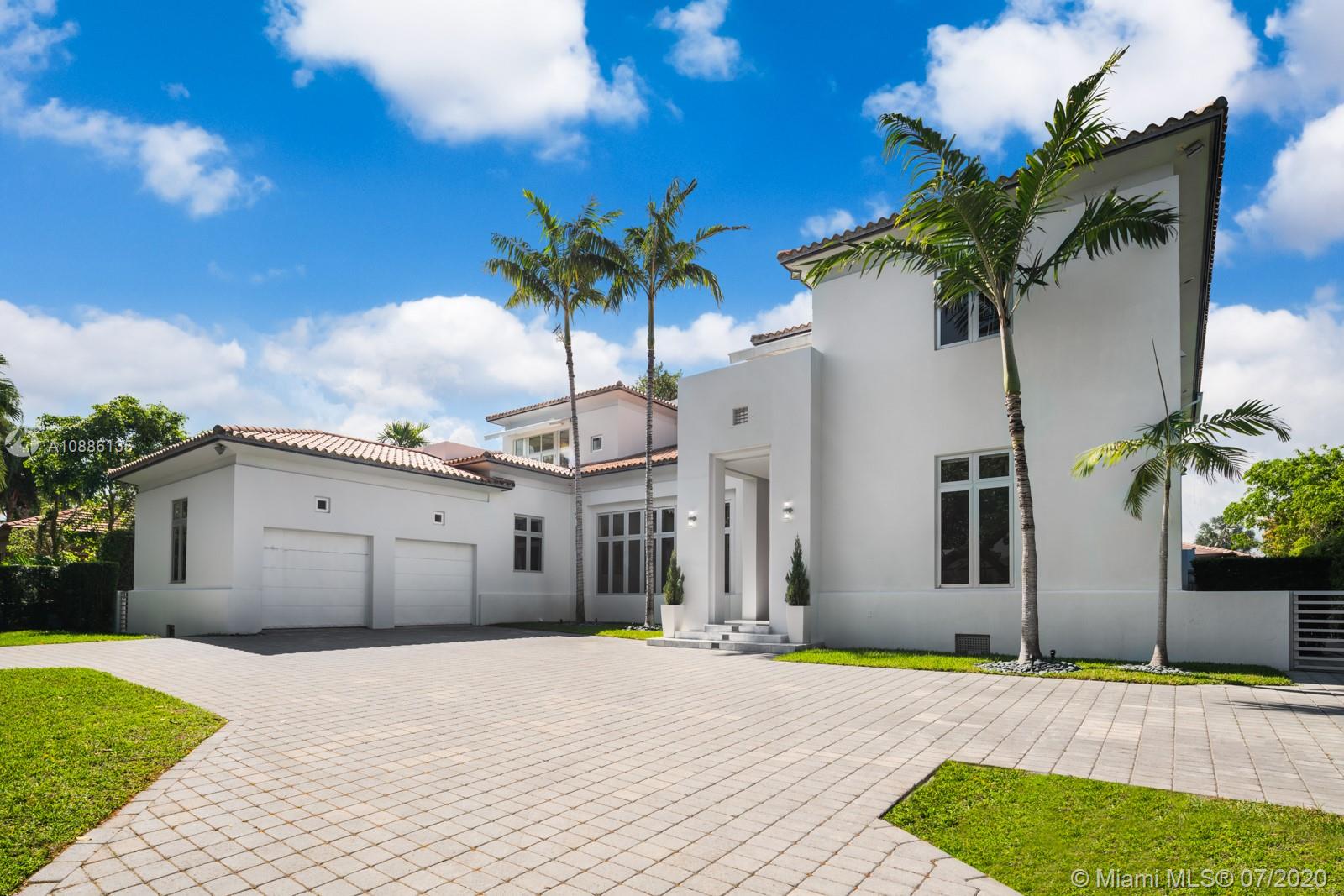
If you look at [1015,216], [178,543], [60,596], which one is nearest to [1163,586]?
[1015,216]

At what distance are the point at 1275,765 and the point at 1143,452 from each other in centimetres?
739

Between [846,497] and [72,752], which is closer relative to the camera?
[72,752]

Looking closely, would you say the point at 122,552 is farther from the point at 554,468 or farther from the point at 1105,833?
the point at 1105,833

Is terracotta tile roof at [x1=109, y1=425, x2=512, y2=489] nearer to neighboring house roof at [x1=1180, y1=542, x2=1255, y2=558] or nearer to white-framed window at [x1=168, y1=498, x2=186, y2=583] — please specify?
white-framed window at [x1=168, y1=498, x2=186, y2=583]

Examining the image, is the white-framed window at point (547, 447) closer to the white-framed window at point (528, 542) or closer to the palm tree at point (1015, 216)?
the white-framed window at point (528, 542)

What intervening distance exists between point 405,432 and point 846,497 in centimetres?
2968

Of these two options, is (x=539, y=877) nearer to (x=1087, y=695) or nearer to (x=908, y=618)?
(x=1087, y=695)

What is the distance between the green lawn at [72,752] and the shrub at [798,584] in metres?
9.71

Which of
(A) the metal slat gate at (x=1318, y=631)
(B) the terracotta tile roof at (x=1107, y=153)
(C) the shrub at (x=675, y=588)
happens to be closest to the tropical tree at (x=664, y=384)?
(C) the shrub at (x=675, y=588)

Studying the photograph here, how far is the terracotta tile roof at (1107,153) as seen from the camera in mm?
11141

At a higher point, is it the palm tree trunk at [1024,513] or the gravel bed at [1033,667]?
the palm tree trunk at [1024,513]

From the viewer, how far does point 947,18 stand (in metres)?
11.7

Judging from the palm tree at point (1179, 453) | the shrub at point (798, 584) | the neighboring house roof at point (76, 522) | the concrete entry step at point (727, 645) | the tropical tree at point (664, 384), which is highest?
the tropical tree at point (664, 384)

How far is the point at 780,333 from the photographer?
20.5 meters
